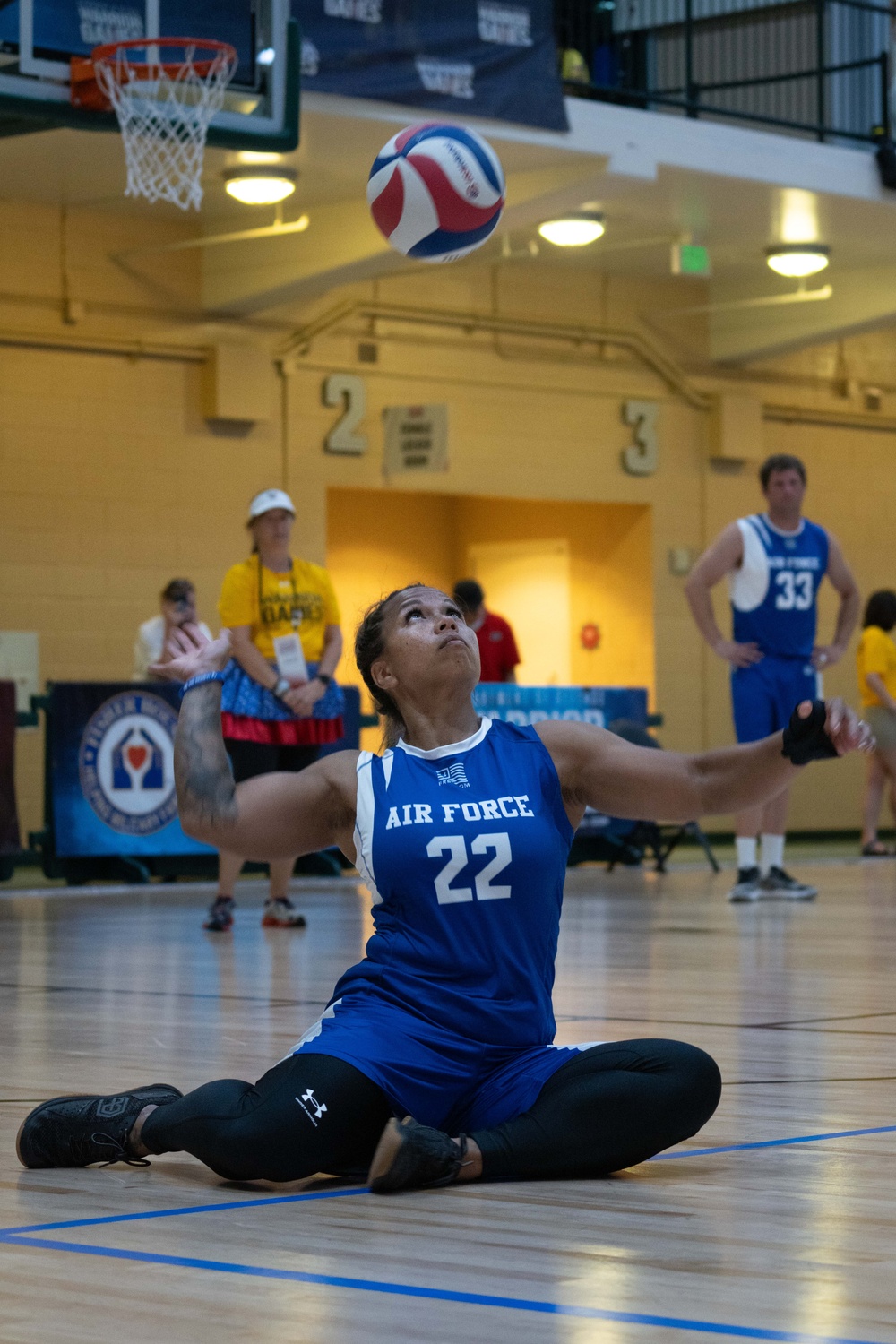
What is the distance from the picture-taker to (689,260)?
1644 centimetres

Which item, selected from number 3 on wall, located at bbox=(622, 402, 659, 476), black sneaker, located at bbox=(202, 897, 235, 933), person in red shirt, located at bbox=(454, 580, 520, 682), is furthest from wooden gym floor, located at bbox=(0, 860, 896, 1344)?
number 3 on wall, located at bbox=(622, 402, 659, 476)

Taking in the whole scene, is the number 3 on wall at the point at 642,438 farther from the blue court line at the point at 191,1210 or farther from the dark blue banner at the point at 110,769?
the blue court line at the point at 191,1210

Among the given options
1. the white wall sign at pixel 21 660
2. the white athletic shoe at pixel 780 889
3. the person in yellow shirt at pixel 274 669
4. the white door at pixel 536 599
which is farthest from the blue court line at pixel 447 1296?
the white door at pixel 536 599

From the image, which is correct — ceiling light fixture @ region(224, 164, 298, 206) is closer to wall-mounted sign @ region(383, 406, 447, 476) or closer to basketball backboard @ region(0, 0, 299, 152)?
basketball backboard @ region(0, 0, 299, 152)

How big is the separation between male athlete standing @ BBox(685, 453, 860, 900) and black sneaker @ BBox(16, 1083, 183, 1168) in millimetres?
7374

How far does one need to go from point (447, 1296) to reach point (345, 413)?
14.3m

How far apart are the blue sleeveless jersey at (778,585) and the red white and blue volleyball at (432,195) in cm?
355

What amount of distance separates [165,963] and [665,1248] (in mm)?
5155

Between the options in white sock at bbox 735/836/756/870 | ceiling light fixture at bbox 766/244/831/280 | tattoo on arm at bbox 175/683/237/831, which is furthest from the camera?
ceiling light fixture at bbox 766/244/831/280

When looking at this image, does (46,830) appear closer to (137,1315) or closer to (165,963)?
(165,963)

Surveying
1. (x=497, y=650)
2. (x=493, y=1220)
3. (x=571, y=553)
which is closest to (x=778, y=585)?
(x=497, y=650)

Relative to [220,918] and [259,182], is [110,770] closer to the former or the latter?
[220,918]

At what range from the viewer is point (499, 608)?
19594 millimetres

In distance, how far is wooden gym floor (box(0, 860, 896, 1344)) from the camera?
250 cm
